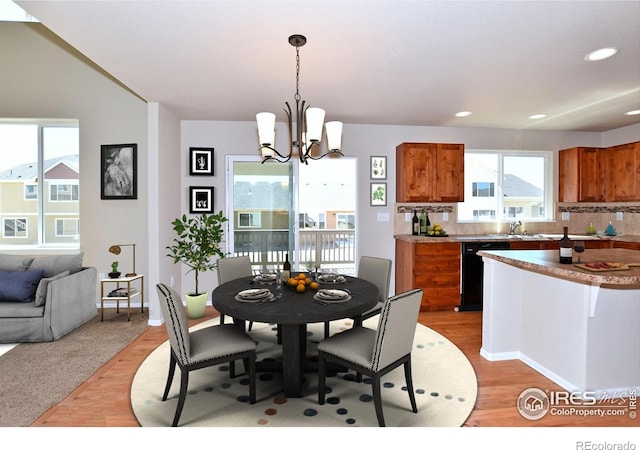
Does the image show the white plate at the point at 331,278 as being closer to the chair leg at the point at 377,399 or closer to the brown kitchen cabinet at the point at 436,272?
the chair leg at the point at 377,399

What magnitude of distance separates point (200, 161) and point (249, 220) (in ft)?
3.28

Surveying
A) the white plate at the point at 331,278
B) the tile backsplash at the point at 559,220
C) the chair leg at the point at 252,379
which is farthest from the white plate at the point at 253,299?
the tile backsplash at the point at 559,220

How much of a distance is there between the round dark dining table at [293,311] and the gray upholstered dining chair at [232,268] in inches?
29.0

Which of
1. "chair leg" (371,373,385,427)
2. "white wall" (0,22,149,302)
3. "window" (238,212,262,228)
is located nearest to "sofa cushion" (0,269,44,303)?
"white wall" (0,22,149,302)

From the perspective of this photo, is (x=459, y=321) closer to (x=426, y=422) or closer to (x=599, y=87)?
(x=426, y=422)

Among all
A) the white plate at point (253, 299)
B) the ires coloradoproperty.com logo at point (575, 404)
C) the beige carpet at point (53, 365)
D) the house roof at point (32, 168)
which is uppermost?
the house roof at point (32, 168)

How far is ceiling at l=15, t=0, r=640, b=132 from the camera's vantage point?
208cm

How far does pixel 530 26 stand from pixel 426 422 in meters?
2.57

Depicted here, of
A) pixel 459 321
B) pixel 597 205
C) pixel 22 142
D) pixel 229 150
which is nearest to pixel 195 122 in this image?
pixel 229 150

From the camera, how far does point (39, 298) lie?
324 cm

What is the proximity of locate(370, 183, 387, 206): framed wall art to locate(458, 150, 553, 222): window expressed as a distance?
116 cm

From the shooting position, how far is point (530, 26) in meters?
2.25

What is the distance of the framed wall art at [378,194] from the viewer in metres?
4.84

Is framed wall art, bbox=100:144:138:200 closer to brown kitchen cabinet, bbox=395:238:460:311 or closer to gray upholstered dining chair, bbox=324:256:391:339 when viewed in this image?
gray upholstered dining chair, bbox=324:256:391:339
